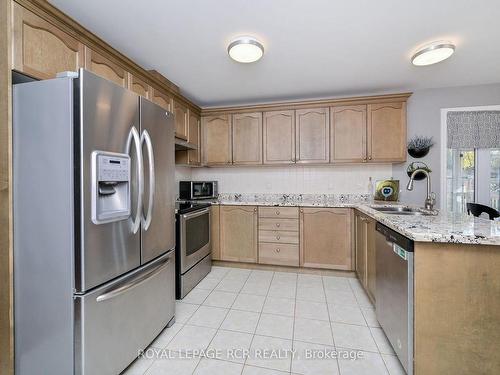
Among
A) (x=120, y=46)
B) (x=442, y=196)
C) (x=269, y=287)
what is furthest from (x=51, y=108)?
(x=442, y=196)

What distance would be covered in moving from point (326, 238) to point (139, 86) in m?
2.61

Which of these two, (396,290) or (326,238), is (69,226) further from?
(326,238)

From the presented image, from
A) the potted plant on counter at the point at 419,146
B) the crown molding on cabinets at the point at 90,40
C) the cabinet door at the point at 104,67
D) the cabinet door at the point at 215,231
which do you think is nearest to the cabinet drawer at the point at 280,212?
the cabinet door at the point at 215,231

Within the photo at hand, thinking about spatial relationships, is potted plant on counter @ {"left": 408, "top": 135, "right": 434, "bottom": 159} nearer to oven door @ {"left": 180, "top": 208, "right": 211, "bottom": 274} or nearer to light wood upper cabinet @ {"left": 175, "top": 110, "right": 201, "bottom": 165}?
oven door @ {"left": 180, "top": 208, "right": 211, "bottom": 274}

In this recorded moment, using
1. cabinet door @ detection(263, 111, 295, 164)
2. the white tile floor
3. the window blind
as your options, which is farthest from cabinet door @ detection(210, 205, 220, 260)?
the window blind

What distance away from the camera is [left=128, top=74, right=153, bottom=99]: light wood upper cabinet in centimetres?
209

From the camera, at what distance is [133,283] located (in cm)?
144

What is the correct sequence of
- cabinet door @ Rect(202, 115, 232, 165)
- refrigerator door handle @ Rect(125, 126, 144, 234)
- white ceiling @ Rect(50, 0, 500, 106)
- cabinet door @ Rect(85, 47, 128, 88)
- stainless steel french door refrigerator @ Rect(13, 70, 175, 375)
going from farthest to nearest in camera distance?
cabinet door @ Rect(202, 115, 232, 165), cabinet door @ Rect(85, 47, 128, 88), white ceiling @ Rect(50, 0, 500, 106), refrigerator door handle @ Rect(125, 126, 144, 234), stainless steel french door refrigerator @ Rect(13, 70, 175, 375)

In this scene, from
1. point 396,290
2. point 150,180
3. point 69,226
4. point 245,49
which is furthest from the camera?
point 245,49

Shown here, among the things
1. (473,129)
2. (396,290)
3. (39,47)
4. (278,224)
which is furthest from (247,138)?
(473,129)

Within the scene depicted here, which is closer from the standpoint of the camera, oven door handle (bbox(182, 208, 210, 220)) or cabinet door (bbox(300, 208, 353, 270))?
oven door handle (bbox(182, 208, 210, 220))

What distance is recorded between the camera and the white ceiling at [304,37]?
157 cm

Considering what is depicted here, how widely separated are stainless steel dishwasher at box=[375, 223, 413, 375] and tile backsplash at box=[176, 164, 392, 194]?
169 centimetres

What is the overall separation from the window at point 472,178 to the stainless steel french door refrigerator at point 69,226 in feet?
12.0
